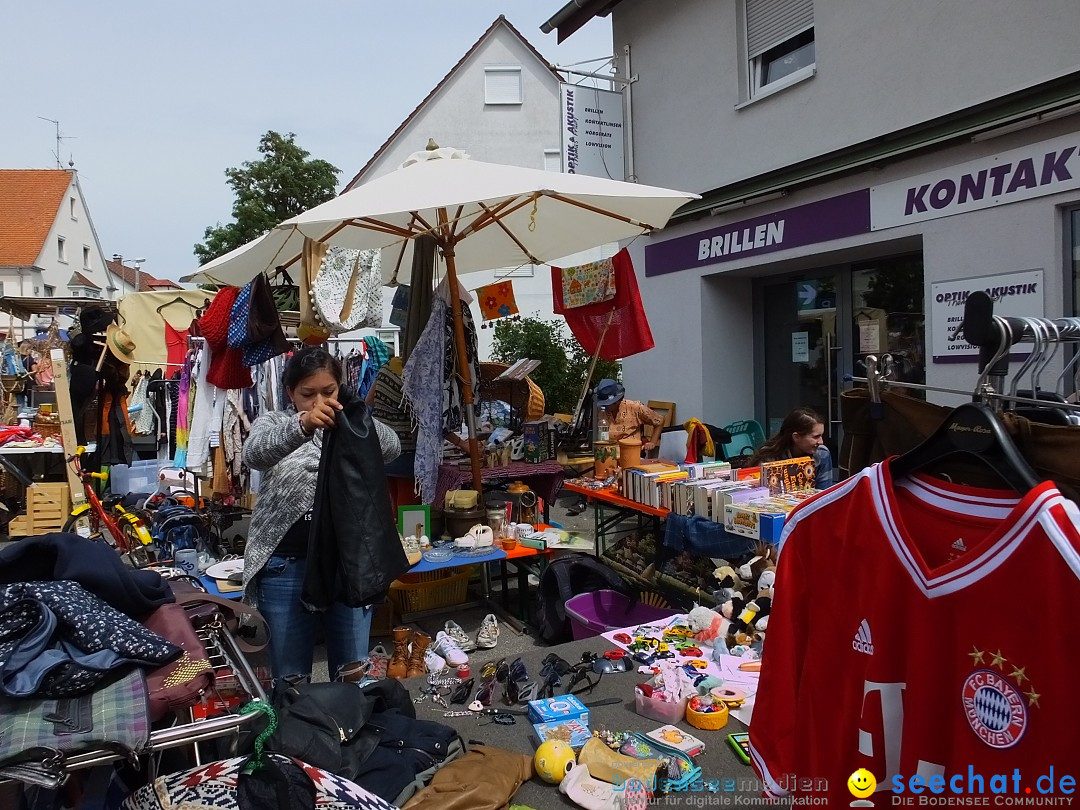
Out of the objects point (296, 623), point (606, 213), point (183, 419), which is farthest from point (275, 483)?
point (183, 419)

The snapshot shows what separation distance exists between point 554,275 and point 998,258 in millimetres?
3828

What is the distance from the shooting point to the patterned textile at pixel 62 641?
1.46 metres

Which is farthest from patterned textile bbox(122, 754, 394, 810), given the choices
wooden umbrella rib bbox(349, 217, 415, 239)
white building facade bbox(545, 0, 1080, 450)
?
white building facade bbox(545, 0, 1080, 450)

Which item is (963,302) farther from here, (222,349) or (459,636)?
(222,349)

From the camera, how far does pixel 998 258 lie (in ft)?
18.9

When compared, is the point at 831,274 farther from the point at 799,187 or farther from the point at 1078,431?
the point at 1078,431

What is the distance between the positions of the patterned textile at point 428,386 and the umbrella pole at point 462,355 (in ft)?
0.30

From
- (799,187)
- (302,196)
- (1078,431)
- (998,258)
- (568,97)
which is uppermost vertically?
(302,196)

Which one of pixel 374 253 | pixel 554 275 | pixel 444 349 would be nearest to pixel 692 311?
pixel 554 275

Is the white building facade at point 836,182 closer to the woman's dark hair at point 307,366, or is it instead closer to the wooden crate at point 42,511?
the woman's dark hair at point 307,366

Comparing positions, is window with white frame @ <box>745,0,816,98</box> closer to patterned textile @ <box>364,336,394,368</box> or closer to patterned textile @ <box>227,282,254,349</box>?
patterned textile @ <box>364,336,394,368</box>

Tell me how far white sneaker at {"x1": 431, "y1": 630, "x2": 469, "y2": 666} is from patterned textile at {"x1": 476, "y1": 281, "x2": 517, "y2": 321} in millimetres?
3618

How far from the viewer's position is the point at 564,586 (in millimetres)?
4609

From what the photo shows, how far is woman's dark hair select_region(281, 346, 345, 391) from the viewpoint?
280cm
